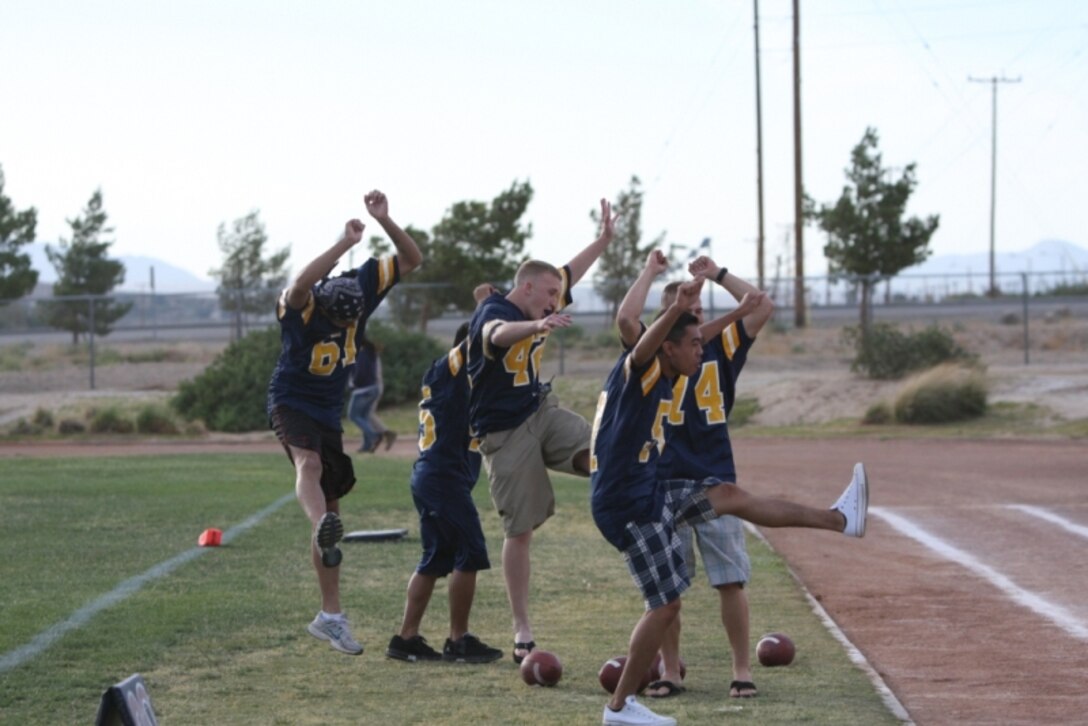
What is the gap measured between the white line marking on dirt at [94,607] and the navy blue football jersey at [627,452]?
293cm

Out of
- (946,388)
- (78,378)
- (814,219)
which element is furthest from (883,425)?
(78,378)

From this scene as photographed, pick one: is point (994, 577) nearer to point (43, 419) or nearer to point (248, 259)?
point (43, 419)

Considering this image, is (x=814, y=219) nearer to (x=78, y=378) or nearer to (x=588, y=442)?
(x=78, y=378)

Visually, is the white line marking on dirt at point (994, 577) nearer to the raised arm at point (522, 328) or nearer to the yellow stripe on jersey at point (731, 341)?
the yellow stripe on jersey at point (731, 341)

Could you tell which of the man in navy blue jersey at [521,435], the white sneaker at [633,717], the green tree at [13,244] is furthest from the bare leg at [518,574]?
the green tree at [13,244]

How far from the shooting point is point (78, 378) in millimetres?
36750

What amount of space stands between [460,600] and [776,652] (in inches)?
61.5

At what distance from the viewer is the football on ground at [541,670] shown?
23.0 ft

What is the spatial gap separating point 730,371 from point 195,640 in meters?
3.05

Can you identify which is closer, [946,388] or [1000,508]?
[1000,508]

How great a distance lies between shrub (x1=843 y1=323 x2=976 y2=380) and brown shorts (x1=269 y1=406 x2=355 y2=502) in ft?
75.2

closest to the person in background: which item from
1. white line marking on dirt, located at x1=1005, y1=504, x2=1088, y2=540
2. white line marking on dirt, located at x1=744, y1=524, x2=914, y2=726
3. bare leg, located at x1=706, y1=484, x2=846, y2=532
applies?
white line marking on dirt, located at x1=1005, y1=504, x2=1088, y2=540

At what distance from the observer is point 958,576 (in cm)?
1062

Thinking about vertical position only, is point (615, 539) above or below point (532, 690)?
above
